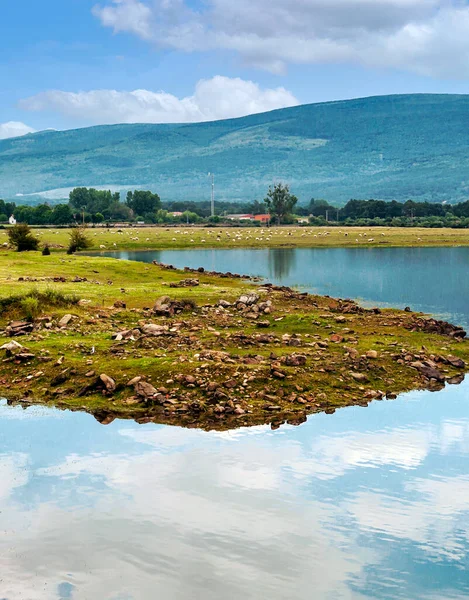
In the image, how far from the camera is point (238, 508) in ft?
47.1

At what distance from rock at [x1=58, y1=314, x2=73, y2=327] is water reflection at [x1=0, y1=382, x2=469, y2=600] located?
676 cm

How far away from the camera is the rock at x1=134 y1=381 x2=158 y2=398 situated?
780 inches

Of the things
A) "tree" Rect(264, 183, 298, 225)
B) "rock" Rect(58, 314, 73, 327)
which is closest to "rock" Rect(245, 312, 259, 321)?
"rock" Rect(58, 314, 73, 327)

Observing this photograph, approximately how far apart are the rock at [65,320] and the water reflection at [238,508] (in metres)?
6.76

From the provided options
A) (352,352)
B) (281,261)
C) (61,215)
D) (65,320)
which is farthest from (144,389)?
(61,215)

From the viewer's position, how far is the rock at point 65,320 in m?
26.7

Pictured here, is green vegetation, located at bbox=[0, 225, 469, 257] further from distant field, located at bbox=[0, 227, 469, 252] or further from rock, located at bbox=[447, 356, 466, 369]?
rock, located at bbox=[447, 356, 466, 369]

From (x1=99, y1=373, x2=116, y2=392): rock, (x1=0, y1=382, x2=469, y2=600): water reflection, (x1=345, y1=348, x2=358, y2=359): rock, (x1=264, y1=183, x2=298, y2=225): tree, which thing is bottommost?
(x1=0, y1=382, x2=469, y2=600): water reflection

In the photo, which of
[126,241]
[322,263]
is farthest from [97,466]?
[126,241]

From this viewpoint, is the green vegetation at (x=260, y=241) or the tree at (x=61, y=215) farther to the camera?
the tree at (x=61, y=215)

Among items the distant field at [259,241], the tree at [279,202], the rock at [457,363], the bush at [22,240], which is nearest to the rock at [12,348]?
the rock at [457,363]

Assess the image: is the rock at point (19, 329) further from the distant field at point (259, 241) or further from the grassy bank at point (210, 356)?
the distant field at point (259, 241)

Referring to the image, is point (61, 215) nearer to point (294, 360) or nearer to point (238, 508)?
point (294, 360)

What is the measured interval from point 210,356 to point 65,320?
742cm
